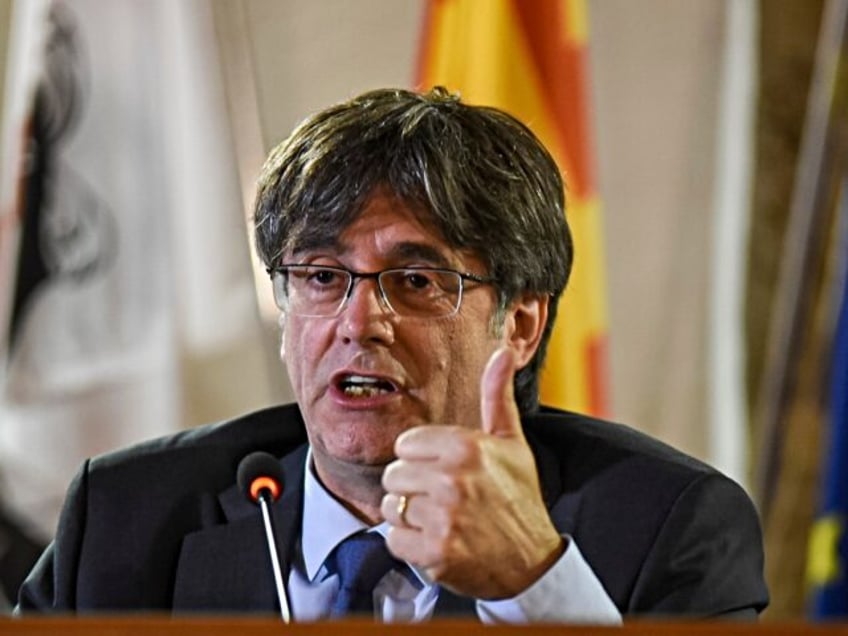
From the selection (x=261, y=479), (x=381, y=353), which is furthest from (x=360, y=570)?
(x=381, y=353)

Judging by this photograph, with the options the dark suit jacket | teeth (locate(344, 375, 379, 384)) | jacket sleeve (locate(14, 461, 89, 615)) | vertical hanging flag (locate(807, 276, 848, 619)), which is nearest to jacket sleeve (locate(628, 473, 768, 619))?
the dark suit jacket

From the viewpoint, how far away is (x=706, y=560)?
6.02 feet

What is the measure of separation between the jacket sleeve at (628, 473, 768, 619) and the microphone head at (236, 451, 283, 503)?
1.41ft

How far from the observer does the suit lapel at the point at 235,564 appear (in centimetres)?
193

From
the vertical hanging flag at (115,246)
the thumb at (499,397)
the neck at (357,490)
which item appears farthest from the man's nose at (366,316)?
the vertical hanging flag at (115,246)

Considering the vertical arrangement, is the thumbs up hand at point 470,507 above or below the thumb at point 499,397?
below

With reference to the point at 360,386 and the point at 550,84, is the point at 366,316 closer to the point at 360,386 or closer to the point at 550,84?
the point at 360,386

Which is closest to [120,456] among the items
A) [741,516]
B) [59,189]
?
[741,516]

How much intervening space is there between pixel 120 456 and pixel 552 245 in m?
0.61

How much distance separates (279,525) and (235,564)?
73 millimetres

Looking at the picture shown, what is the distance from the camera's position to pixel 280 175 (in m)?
1.97

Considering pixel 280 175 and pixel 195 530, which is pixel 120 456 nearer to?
pixel 195 530

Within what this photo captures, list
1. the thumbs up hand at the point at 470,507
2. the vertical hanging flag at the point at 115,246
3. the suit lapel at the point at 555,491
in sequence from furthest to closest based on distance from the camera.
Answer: the vertical hanging flag at the point at 115,246 → the suit lapel at the point at 555,491 → the thumbs up hand at the point at 470,507

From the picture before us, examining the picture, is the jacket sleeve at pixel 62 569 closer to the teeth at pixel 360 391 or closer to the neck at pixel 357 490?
the neck at pixel 357 490
